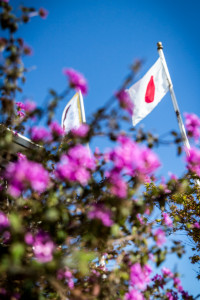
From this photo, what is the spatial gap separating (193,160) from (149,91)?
3602mm

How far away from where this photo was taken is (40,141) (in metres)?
2.76

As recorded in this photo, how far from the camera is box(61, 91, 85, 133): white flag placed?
20.1ft

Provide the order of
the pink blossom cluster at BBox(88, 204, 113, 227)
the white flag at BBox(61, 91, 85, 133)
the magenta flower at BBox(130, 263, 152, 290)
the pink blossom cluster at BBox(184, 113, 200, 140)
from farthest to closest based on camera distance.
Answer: the white flag at BBox(61, 91, 85, 133) → the pink blossom cluster at BBox(184, 113, 200, 140) → the magenta flower at BBox(130, 263, 152, 290) → the pink blossom cluster at BBox(88, 204, 113, 227)

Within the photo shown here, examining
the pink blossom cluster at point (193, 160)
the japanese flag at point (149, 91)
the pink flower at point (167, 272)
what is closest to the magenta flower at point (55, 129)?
the pink blossom cluster at point (193, 160)

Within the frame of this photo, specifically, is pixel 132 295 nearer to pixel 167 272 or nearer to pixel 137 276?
pixel 137 276

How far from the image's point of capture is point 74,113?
6340mm

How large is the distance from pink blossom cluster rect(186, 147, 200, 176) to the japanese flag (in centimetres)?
318

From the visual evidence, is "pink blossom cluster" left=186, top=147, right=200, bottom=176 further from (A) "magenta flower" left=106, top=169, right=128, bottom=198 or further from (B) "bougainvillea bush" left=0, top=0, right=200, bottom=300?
(A) "magenta flower" left=106, top=169, right=128, bottom=198

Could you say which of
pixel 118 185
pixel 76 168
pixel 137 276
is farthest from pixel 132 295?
pixel 76 168

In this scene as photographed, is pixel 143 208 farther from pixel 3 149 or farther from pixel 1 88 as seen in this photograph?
pixel 1 88

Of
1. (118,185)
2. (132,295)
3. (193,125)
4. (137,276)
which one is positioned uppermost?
(193,125)

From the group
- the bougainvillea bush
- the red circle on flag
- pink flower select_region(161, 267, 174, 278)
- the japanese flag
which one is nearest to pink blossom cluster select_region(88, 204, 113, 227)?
the bougainvillea bush

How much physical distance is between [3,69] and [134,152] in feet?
4.59

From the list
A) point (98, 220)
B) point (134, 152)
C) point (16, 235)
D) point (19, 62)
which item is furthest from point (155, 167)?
point (19, 62)
